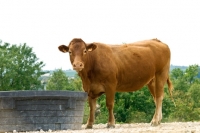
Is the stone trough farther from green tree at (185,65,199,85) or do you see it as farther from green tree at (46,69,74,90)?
green tree at (46,69,74,90)

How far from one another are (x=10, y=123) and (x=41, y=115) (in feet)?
2.58

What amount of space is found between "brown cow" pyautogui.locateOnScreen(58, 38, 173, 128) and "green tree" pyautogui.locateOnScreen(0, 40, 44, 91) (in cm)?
6044

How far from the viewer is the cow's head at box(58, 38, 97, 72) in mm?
15273

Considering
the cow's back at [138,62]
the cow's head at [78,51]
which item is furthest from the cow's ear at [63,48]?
the cow's back at [138,62]

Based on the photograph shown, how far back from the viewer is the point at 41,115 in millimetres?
14516

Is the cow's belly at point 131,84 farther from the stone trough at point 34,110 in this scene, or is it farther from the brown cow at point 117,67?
the stone trough at point 34,110

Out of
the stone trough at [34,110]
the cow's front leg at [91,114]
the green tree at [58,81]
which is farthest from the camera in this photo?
the green tree at [58,81]

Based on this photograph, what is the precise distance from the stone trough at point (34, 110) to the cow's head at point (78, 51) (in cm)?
91

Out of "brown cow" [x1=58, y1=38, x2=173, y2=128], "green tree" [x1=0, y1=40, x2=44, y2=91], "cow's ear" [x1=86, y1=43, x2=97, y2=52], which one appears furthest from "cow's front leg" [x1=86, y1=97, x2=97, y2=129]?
"green tree" [x1=0, y1=40, x2=44, y2=91]

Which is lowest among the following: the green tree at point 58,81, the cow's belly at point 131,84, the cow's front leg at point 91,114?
the cow's front leg at point 91,114

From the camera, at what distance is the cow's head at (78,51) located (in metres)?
15.3

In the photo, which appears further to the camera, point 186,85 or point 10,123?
point 186,85

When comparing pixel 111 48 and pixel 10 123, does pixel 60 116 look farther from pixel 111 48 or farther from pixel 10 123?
pixel 111 48

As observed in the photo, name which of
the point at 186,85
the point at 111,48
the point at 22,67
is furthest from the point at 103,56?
the point at 186,85
